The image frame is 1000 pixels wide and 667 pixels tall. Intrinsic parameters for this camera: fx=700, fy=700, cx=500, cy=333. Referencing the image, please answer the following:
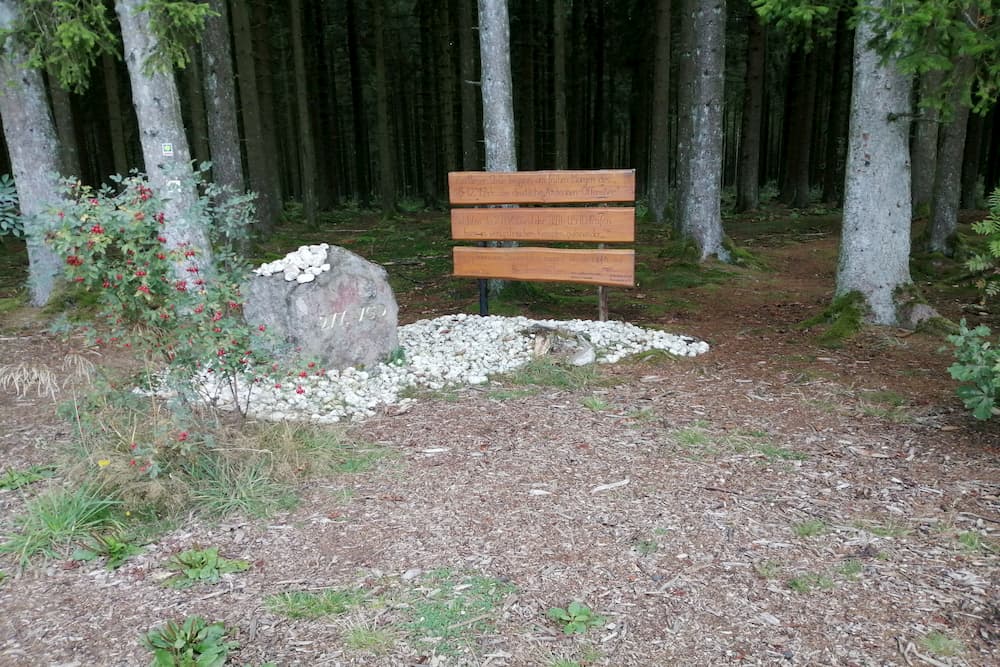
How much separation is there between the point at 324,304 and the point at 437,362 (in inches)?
42.7

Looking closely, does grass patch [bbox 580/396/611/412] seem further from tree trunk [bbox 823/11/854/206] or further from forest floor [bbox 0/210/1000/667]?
tree trunk [bbox 823/11/854/206]

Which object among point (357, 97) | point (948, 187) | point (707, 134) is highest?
point (357, 97)

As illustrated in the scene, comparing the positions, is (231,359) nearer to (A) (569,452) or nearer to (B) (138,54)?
(A) (569,452)

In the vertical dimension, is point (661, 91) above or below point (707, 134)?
above

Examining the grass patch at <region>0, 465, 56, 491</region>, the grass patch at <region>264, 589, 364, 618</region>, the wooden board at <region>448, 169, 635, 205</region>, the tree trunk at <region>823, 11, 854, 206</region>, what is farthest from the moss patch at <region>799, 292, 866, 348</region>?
the tree trunk at <region>823, 11, 854, 206</region>

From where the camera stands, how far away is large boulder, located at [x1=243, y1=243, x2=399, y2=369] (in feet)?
18.6

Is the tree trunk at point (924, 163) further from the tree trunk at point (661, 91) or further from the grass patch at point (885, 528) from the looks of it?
the grass patch at point (885, 528)

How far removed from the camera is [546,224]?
23.0ft

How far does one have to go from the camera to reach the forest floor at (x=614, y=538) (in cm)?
Result: 260

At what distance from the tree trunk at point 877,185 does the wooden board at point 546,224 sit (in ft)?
6.59

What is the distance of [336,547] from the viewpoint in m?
3.29

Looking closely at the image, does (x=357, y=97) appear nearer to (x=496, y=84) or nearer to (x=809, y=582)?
(x=496, y=84)

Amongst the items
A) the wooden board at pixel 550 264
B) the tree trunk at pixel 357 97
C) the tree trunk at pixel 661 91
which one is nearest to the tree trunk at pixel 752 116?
the tree trunk at pixel 661 91

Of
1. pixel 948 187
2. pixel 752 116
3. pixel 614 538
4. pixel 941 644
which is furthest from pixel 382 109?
pixel 941 644
